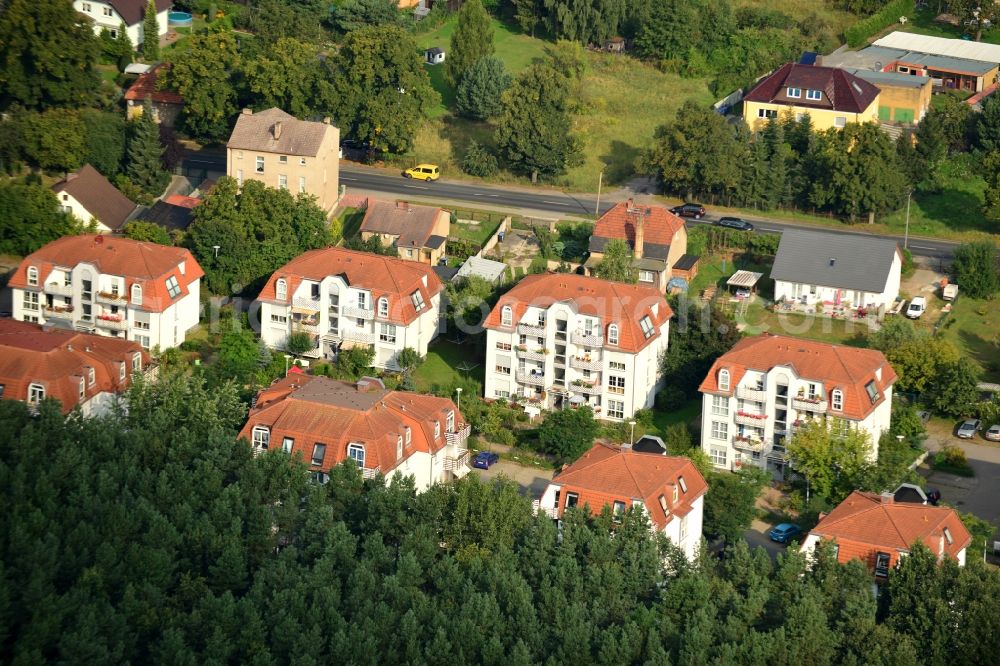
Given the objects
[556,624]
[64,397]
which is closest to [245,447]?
[64,397]

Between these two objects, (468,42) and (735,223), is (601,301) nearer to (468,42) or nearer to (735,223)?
(735,223)

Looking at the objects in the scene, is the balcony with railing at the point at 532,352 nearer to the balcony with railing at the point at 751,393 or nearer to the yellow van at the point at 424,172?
the balcony with railing at the point at 751,393

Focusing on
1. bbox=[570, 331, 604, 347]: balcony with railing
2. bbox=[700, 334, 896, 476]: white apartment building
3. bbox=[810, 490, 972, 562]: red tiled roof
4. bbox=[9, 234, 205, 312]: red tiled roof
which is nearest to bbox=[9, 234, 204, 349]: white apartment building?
bbox=[9, 234, 205, 312]: red tiled roof

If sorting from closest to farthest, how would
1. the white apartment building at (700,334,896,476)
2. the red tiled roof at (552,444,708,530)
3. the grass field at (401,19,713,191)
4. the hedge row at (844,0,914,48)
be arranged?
the red tiled roof at (552,444,708,530) → the white apartment building at (700,334,896,476) → the grass field at (401,19,713,191) → the hedge row at (844,0,914,48)

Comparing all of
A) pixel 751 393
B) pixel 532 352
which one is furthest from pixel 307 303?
pixel 751 393

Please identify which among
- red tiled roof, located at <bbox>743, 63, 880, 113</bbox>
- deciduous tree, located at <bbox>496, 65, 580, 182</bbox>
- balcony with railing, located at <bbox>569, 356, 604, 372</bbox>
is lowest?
balcony with railing, located at <bbox>569, 356, 604, 372</bbox>

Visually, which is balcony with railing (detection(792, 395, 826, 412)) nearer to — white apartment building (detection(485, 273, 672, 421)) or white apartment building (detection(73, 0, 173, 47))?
white apartment building (detection(485, 273, 672, 421))
